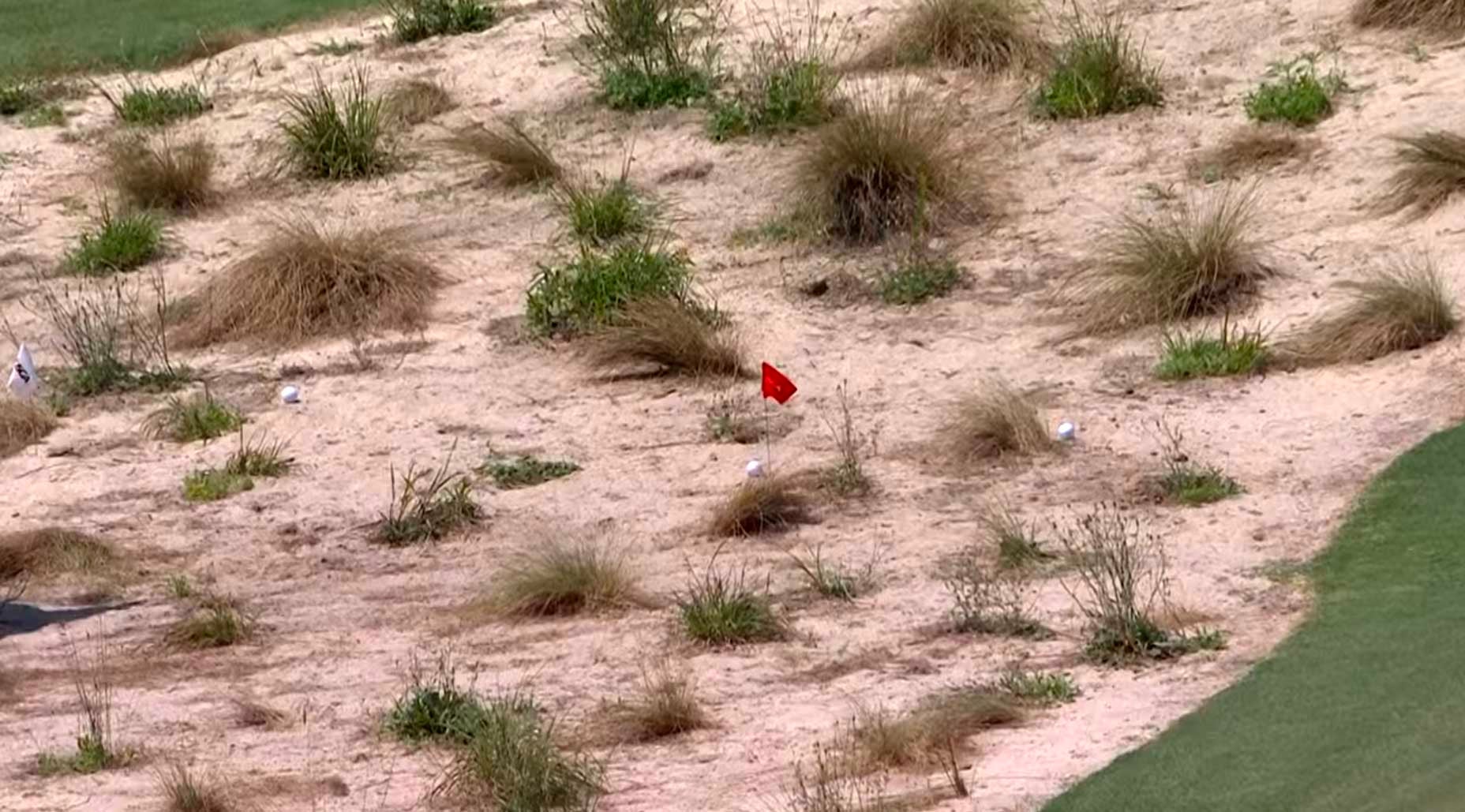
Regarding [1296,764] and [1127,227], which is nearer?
[1296,764]

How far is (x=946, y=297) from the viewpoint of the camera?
13.9m

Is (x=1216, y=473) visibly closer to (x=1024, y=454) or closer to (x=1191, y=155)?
(x=1024, y=454)

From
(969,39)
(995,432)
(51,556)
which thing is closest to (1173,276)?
(995,432)

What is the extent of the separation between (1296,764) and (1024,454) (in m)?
3.90

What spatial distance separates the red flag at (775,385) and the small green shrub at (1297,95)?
368 cm

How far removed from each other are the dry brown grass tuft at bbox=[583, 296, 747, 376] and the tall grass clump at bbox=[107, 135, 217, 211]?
3429 millimetres

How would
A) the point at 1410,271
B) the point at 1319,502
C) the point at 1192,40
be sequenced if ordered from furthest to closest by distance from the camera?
the point at 1192,40 → the point at 1410,271 → the point at 1319,502

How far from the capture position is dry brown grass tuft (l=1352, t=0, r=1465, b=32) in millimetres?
14945

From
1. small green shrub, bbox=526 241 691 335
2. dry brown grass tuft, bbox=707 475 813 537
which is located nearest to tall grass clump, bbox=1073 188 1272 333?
small green shrub, bbox=526 241 691 335

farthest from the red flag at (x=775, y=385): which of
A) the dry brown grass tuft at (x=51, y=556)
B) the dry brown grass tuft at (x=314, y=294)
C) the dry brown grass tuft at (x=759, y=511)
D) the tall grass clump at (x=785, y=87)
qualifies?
the tall grass clump at (x=785, y=87)

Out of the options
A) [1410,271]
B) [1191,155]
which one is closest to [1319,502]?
[1410,271]

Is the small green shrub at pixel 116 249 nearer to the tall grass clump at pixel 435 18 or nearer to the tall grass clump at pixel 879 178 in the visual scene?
the tall grass clump at pixel 435 18

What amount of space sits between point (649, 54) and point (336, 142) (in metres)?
1.93

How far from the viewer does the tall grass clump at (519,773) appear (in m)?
7.99
